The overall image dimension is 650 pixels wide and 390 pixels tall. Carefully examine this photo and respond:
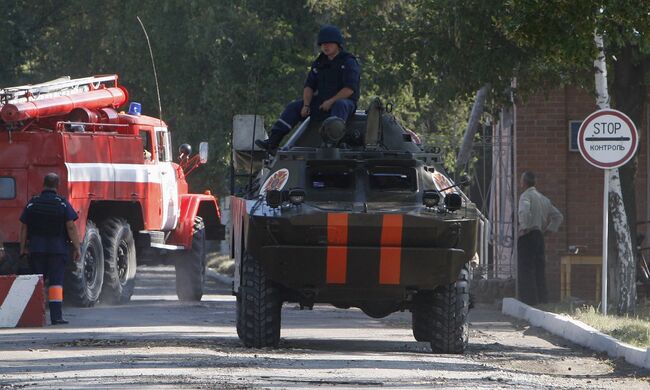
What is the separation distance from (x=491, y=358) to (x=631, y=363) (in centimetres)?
121

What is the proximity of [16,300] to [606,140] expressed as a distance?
22.9 feet

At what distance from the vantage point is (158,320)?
64.8 ft

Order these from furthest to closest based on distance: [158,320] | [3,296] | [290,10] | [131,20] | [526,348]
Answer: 1. [131,20]
2. [290,10]
3. [158,320]
4. [3,296]
5. [526,348]

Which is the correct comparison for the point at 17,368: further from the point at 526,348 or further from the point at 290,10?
the point at 290,10

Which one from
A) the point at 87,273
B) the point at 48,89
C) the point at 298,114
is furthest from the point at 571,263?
the point at 298,114

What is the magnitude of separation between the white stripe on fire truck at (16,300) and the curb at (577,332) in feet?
18.6

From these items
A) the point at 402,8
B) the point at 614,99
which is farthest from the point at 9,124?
the point at 402,8

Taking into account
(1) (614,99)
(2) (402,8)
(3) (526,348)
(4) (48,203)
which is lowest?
(3) (526,348)

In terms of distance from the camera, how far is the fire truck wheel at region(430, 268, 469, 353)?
15.0 metres

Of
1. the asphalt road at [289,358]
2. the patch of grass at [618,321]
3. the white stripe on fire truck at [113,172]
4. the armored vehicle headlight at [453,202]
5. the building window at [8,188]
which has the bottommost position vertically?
the asphalt road at [289,358]

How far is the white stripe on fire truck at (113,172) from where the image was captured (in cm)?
2214

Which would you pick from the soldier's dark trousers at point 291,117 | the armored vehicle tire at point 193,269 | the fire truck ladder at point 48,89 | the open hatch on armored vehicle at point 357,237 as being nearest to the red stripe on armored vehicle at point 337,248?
the open hatch on armored vehicle at point 357,237

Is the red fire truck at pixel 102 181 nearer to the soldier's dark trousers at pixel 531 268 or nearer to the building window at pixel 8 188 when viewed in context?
the building window at pixel 8 188

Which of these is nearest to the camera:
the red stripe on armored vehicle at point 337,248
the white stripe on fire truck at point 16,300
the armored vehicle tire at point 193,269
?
the red stripe on armored vehicle at point 337,248
